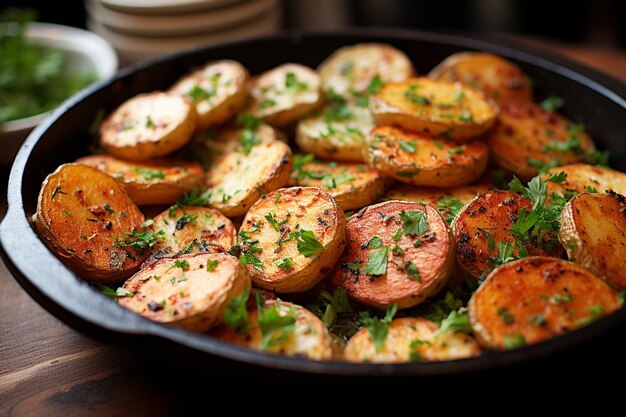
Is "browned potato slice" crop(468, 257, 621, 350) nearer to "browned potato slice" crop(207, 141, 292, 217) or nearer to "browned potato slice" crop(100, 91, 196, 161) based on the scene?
"browned potato slice" crop(207, 141, 292, 217)

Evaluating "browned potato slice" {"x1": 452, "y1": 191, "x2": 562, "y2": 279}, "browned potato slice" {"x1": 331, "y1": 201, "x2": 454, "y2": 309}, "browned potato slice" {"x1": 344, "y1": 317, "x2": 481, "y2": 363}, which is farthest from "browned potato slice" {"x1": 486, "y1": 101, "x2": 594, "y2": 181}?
"browned potato slice" {"x1": 344, "y1": 317, "x2": 481, "y2": 363}

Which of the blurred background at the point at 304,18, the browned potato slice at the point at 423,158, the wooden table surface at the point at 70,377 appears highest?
the browned potato slice at the point at 423,158

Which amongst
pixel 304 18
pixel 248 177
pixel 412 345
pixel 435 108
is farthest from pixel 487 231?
pixel 304 18

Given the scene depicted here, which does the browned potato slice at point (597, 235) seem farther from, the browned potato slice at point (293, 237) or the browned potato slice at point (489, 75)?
the browned potato slice at point (489, 75)

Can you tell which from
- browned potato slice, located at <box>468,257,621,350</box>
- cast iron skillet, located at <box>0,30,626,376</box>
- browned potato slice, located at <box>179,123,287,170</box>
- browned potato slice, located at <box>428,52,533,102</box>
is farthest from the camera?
browned potato slice, located at <box>428,52,533,102</box>

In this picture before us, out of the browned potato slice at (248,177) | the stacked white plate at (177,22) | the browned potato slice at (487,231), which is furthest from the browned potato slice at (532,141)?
the stacked white plate at (177,22)

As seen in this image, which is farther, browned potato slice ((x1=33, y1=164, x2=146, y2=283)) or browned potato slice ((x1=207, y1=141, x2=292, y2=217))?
browned potato slice ((x1=207, y1=141, x2=292, y2=217))
